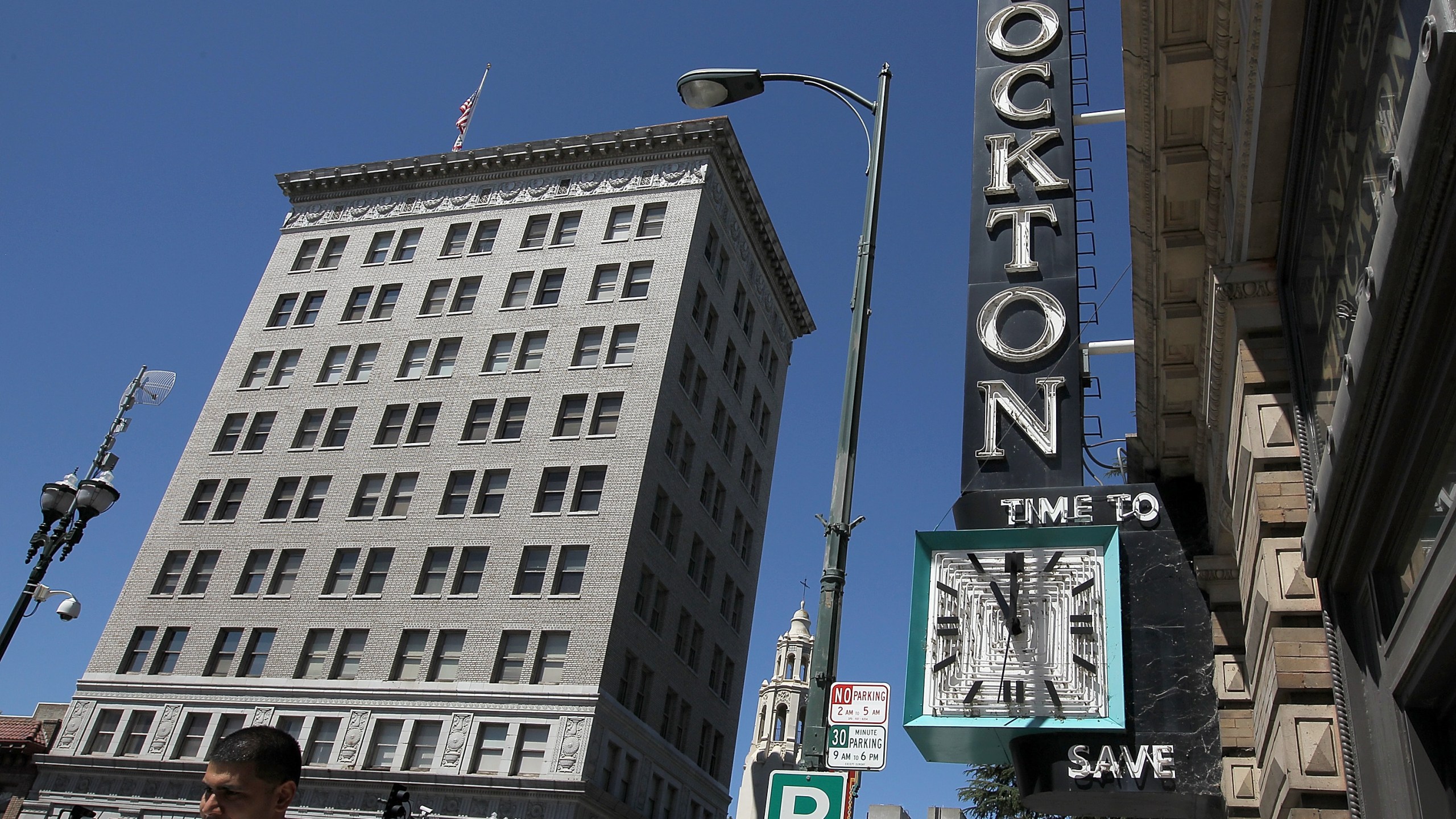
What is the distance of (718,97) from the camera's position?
12.6 m

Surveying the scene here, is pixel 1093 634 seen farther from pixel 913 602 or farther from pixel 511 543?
pixel 511 543

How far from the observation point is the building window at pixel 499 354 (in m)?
49.5

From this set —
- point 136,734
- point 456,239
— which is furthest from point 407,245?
point 136,734

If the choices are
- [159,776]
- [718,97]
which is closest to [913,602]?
[718,97]

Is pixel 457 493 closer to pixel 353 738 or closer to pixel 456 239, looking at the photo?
pixel 353 738

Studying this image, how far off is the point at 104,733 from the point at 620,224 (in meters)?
31.3

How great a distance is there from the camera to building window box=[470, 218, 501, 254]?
54.3 meters

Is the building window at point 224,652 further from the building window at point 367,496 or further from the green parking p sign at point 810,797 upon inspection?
the green parking p sign at point 810,797

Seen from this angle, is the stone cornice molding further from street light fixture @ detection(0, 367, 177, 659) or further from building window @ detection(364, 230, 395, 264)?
street light fixture @ detection(0, 367, 177, 659)

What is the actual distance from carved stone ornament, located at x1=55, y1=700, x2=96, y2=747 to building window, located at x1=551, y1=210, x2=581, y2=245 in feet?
93.2

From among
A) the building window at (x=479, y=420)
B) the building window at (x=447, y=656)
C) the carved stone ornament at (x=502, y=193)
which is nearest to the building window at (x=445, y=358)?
the building window at (x=479, y=420)

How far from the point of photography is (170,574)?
158ft

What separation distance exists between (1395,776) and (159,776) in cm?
4629

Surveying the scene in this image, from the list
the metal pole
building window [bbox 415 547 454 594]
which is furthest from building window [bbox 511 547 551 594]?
the metal pole
